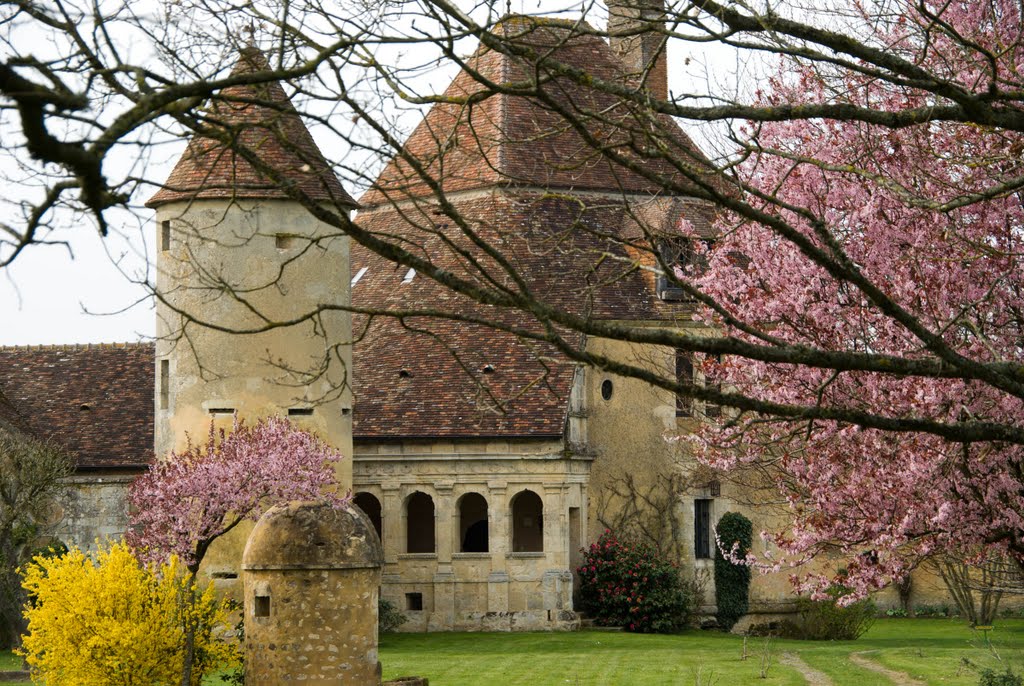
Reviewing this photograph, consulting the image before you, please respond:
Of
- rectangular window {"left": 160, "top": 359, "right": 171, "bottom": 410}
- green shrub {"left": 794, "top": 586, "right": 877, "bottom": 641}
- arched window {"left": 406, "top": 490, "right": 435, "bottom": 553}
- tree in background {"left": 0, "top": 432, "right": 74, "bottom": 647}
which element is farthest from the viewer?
arched window {"left": 406, "top": 490, "right": 435, "bottom": 553}

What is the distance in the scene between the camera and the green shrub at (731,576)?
34844 millimetres

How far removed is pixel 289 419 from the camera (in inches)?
1123

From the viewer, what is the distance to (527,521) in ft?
118

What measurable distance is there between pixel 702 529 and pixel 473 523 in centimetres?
544

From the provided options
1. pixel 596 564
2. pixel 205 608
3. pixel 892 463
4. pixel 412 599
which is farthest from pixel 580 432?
pixel 892 463

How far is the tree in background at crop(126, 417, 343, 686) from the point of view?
25469 millimetres

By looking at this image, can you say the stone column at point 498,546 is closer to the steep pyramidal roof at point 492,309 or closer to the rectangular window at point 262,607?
the steep pyramidal roof at point 492,309

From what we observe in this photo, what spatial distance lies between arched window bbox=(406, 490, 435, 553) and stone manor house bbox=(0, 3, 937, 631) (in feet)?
0.18

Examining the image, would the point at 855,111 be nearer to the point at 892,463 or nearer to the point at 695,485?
the point at 892,463

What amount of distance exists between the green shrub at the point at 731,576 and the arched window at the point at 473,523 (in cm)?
553

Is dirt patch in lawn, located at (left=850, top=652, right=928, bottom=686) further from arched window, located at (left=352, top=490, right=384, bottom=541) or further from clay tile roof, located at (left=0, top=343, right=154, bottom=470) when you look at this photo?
clay tile roof, located at (left=0, top=343, right=154, bottom=470)

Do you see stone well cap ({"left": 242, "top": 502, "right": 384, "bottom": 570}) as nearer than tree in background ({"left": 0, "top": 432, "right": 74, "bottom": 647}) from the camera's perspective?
Yes

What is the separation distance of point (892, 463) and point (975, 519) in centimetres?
101

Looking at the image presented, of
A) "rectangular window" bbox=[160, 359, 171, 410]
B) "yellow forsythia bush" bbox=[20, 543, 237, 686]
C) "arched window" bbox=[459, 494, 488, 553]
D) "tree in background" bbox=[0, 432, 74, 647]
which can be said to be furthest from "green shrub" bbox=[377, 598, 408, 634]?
"yellow forsythia bush" bbox=[20, 543, 237, 686]
